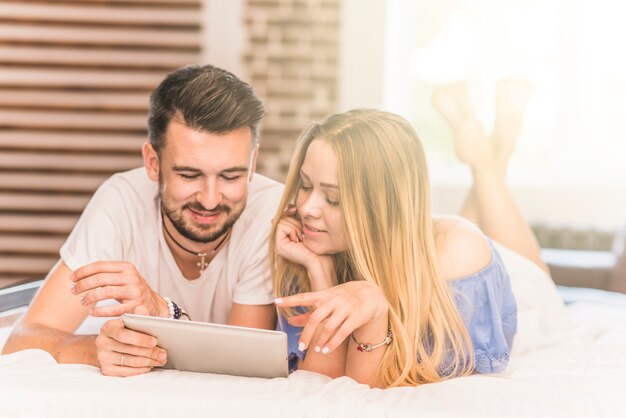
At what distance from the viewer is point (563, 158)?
14.4 feet

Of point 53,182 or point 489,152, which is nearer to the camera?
point 489,152

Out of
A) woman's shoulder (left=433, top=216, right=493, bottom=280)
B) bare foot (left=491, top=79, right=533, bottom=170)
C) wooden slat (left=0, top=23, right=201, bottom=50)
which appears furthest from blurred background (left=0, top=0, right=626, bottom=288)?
woman's shoulder (left=433, top=216, right=493, bottom=280)

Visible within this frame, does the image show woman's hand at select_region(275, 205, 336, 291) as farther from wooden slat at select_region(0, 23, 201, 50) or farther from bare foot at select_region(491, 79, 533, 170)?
wooden slat at select_region(0, 23, 201, 50)

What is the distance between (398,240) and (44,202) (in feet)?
9.88

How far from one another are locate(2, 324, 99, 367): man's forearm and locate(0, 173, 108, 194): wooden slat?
2475 mm

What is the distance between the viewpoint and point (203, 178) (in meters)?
1.93

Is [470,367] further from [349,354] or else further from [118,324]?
[118,324]

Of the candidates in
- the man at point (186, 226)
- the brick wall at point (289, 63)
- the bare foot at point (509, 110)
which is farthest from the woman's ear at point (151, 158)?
the brick wall at point (289, 63)

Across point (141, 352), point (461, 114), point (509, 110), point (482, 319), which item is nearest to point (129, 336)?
point (141, 352)

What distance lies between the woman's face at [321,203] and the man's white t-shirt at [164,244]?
25 centimetres

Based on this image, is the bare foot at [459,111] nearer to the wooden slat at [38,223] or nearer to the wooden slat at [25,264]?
the wooden slat at [38,223]

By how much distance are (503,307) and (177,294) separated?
0.84m

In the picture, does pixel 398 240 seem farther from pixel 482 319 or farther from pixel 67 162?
pixel 67 162

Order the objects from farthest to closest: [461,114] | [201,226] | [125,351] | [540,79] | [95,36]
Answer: [540,79] < [95,36] < [461,114] < [201,226] < [125,351]
